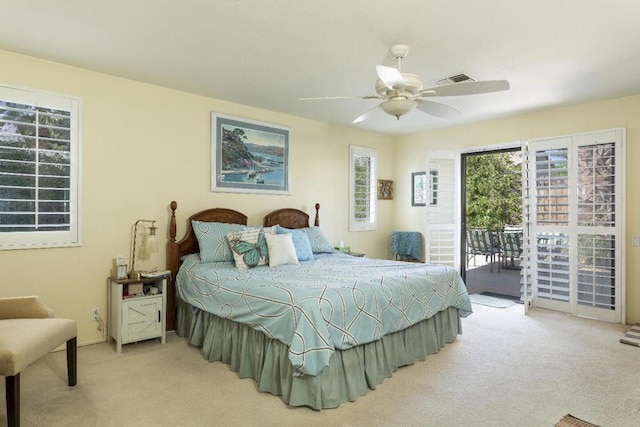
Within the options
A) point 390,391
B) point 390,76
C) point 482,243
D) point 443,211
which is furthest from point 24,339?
point 482,243

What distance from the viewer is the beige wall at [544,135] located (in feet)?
13.7

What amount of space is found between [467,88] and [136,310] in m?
3.30

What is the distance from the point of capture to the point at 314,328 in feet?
7.54

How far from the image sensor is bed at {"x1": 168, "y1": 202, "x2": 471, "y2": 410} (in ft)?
7.72

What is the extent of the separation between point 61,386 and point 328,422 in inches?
75.6

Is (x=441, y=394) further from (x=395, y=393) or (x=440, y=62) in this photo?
(x=440, y=62)

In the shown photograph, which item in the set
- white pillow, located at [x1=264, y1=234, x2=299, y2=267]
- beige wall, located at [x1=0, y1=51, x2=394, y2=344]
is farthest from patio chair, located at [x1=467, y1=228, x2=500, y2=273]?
white pillow, located at [x1=264, y1=234, x2=299, y2=267]

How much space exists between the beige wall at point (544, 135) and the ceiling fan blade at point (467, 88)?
2.58 m

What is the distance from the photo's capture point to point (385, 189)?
6.32m

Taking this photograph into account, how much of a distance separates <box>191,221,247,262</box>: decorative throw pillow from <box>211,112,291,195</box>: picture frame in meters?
0.55

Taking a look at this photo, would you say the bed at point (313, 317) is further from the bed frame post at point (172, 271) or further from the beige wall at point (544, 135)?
the beige wall at point (544, 135)

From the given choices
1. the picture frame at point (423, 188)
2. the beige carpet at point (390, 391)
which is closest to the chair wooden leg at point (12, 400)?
the beige carpet at point (390, 391)

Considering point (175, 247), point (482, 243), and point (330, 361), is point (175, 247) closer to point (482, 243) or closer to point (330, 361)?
point (330, 361)

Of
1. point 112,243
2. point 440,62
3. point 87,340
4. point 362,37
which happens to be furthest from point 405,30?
A: point 87,340
